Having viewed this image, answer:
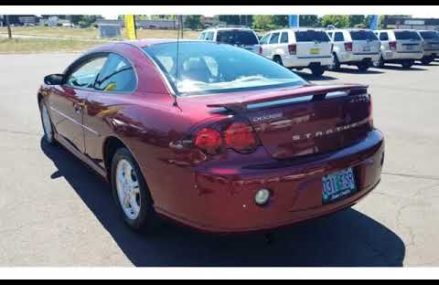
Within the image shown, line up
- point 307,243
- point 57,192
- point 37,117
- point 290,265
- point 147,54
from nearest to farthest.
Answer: point 290,265 < point 307,243 < point 147,54 < point 57,192 < point 37,117

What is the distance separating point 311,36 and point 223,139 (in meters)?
13.8

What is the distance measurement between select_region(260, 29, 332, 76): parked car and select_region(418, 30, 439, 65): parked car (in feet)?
23.9

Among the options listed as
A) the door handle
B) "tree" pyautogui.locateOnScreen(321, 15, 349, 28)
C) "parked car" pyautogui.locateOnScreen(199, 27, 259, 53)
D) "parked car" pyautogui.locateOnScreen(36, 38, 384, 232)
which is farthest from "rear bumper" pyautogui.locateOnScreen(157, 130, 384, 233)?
"tree" pyautogui.locateOnScreen(321, 15, 349, 28)

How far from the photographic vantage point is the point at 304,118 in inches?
118

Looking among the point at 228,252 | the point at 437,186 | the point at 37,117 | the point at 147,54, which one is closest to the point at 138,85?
the point at 147,54

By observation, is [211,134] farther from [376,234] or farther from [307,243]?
[376,234]

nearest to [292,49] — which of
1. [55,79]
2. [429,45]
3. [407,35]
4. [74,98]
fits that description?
[407,35]

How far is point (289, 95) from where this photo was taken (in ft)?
9.80

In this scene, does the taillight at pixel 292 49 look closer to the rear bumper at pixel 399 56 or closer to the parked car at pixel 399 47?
the parked car at pixel 399 47

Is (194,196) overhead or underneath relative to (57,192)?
overhead

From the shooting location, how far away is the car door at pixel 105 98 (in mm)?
3785

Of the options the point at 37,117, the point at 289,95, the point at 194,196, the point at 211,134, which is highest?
the point at 289,95

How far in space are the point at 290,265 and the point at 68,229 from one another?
186cm

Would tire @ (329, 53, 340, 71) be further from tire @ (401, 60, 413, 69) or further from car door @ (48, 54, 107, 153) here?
car door @ (48, 54, 107, 153)
